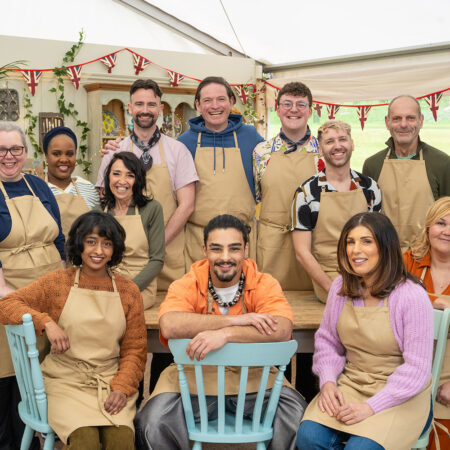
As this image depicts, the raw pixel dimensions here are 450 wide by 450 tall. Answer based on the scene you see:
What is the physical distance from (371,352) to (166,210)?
4.53ft

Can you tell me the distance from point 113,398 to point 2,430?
0.69 meters

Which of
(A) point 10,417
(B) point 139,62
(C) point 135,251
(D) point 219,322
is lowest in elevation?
(A) point 10,417

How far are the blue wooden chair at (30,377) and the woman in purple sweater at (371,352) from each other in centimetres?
89

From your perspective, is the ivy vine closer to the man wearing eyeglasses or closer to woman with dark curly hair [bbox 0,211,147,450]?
the man wearing eyeglasses

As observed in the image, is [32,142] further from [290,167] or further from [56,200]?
[290,167]

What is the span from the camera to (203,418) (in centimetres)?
200

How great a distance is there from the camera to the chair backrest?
2.02 meters

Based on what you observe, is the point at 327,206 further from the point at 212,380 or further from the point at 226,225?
the point at 212,380

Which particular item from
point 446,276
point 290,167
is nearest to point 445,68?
point 290,167

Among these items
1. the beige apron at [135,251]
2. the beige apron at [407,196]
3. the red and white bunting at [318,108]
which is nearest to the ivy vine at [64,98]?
the red and white bunting at [318,108]

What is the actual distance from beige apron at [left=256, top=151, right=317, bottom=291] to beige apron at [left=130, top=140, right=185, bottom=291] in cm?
44

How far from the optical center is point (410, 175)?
2.95 m

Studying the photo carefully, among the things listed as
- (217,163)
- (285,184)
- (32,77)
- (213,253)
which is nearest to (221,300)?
(213,253)

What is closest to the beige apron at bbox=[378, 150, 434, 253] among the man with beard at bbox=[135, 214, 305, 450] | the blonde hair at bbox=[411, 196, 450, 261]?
the blonde hair at bbox=[411, 196, 450, 261]
